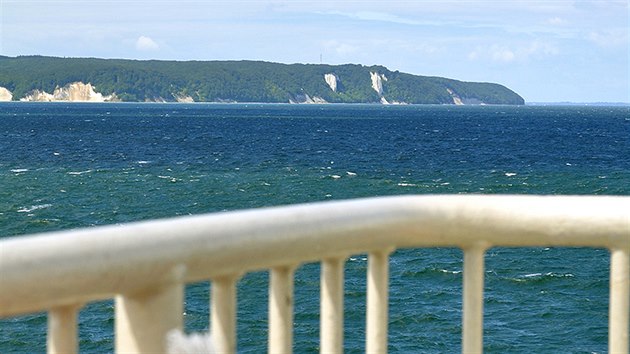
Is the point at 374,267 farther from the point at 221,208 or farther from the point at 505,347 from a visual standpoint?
the point at 221,208

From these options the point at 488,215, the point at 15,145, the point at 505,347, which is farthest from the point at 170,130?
the point at 488,215

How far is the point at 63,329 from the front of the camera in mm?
1959

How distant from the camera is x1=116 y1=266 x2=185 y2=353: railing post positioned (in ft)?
6.77

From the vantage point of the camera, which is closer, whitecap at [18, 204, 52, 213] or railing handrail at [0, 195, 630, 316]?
railing handrail at [0, 195, 630, 316]

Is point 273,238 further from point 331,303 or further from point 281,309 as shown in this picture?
point 331,303

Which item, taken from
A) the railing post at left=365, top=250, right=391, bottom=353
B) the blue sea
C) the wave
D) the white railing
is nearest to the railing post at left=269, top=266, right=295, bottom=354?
the white railing

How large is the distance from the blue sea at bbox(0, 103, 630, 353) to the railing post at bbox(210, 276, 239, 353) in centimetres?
1977

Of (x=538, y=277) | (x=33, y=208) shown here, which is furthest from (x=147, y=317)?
(x=33, y=208)

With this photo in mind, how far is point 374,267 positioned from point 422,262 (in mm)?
29362

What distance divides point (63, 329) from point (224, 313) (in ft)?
1.26

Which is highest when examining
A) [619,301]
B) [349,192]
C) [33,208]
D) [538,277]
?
[619,301]

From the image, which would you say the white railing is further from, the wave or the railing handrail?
the wave

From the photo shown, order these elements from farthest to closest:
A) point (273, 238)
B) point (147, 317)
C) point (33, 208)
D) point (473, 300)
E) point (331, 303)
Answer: point (33, 208)
point (473, 300)
point (331, 303)
point (273, 238)
point (147, 317)

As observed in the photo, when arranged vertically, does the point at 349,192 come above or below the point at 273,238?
below
